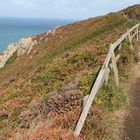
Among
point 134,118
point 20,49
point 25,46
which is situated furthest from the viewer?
point 20,49

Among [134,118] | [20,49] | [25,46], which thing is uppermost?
[134,118]

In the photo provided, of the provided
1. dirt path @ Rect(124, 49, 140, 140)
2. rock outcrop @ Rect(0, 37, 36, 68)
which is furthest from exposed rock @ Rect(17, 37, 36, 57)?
dirt path @ Rect(124, 49, 140, 140)

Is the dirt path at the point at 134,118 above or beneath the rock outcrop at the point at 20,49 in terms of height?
above

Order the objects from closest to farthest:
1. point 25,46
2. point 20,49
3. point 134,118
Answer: point 134,118, point 25,46, point 20,49

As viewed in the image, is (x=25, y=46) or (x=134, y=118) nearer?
(x=134, y=118)

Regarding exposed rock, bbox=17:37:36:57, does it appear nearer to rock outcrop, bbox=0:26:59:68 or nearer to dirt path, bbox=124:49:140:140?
rock outcrop, bbox=0:26:59:68

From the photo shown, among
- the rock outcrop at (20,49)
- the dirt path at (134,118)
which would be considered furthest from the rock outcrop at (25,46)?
the dirt path at (134,118)

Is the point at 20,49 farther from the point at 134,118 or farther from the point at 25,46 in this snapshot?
the point at 134,118

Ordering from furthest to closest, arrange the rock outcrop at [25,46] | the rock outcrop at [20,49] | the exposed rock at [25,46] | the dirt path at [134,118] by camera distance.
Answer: the rock outcrop at [20,49]
the exposed rock at [25,46]
the rock outcrop at [25,46]
the dirt path at [134,118]

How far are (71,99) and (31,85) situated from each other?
7094 millimetres

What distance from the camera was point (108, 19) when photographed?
52.8m

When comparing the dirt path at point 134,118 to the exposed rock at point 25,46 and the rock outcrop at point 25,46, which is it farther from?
the exposed rock at point 25,46

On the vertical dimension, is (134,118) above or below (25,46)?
above

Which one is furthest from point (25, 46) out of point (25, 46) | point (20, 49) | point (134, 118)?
point (134, 118)
